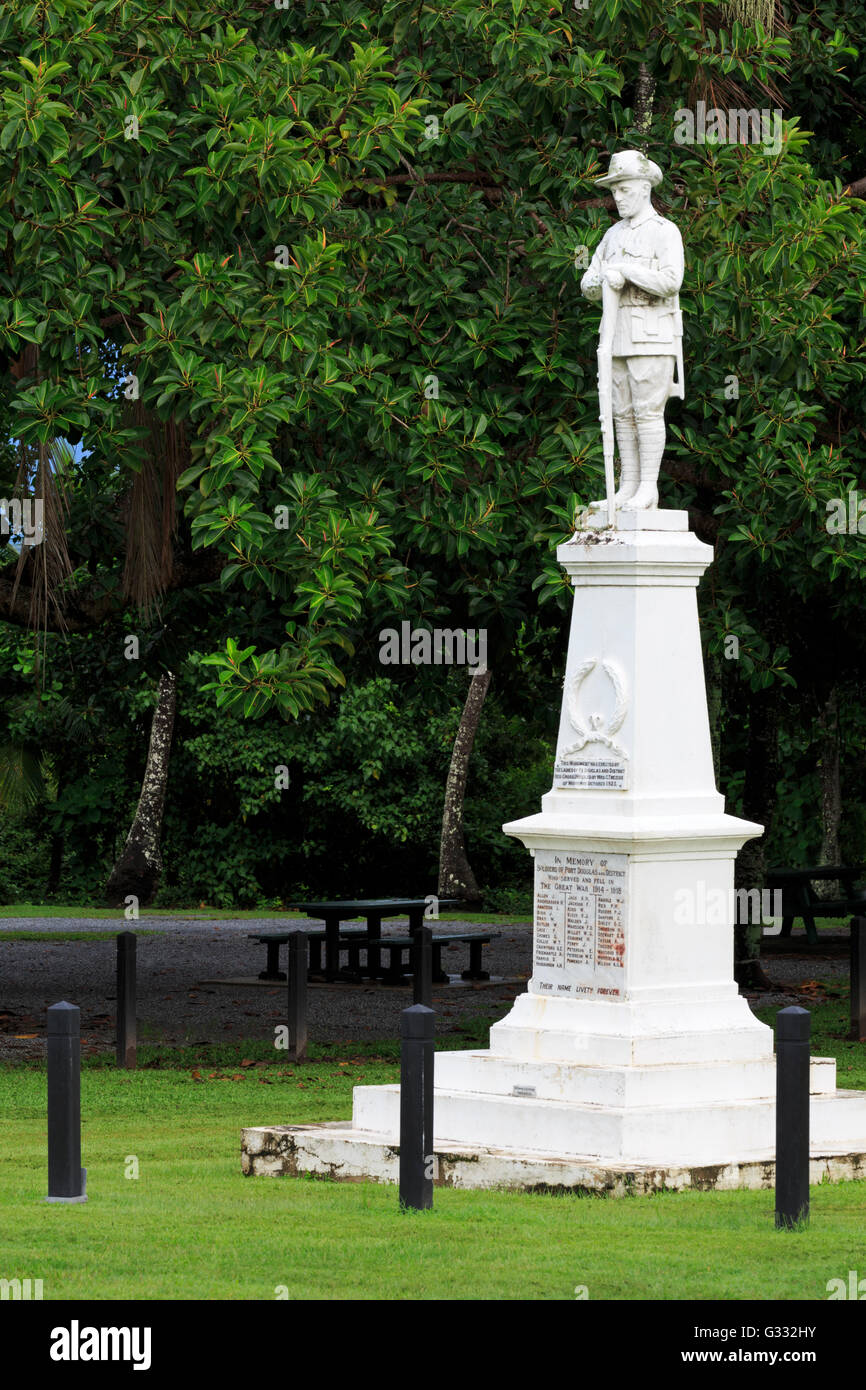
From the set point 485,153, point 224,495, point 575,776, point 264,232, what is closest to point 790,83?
point 485,153

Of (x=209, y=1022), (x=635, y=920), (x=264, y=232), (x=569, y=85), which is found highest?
(x=569, y=85)

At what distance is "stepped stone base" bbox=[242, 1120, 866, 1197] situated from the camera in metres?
10.3

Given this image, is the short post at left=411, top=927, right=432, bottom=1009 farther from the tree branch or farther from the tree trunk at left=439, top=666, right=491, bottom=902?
the tree trunk at left=439, top=666, right=491, bottom=902

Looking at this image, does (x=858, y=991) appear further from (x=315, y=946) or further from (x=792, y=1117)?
(x=792, y=1117)

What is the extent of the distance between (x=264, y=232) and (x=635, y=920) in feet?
19.3

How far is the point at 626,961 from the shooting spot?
442 inches

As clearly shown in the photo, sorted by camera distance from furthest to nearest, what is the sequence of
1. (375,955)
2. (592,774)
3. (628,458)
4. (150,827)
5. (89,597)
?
(150,827), (375,955), (89,597), (628,458), (592,774)

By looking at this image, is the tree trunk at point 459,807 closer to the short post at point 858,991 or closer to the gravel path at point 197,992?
the gravel path at point 197,992

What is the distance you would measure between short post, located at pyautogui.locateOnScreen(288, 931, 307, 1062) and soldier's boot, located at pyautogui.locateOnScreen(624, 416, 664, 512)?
5.19m

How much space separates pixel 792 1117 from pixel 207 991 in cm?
1238

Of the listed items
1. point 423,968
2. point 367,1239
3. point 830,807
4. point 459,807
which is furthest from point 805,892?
point 367,1239

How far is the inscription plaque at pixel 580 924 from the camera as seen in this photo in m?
11.3

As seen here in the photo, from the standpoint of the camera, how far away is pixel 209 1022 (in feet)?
61.6

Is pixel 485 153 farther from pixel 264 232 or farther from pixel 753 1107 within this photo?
pixel 753 1107
